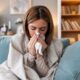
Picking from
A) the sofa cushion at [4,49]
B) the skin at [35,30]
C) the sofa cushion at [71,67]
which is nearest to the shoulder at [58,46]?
the skin at [35,30]

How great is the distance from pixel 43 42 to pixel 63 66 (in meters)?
0.30

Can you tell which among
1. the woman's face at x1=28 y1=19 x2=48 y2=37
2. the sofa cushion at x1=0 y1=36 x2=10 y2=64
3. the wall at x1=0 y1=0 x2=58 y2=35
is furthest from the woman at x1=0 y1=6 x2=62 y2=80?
the wall at x1=0 y1=0 x2=58 y2=35

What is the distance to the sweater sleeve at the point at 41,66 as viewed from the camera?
1446 mm

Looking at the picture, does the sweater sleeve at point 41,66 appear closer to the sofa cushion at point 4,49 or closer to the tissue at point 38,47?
the tissue at point 38,47

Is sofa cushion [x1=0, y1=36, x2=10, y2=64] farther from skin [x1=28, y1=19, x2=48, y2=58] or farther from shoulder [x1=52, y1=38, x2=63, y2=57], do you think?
shoulder [x1=52, y1=38, x2=63, y2=57]

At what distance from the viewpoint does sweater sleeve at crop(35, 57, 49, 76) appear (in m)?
1.45

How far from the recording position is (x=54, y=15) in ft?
14.2

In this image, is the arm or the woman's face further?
the woman's face

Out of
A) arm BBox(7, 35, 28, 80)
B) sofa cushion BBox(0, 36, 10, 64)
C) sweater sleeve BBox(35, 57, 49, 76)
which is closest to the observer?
arm BBox(7, 35, 28, 80)

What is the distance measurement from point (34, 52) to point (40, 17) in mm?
257

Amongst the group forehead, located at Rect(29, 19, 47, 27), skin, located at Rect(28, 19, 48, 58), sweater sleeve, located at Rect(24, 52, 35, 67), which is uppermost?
forehead, located at Rect(29, 19, 47, 27)

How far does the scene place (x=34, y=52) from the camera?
1.46 m

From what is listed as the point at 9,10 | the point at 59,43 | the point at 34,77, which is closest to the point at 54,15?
the point at 9,10

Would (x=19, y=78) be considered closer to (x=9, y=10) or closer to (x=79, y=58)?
(x=79, y=58)
